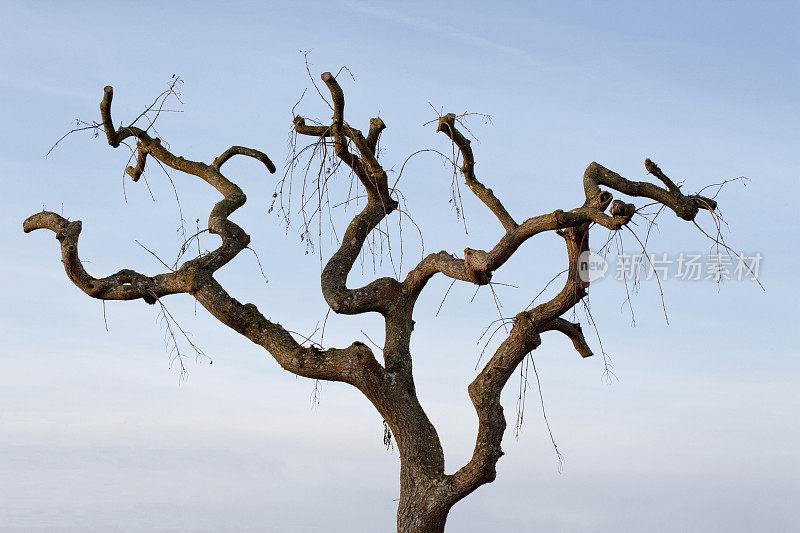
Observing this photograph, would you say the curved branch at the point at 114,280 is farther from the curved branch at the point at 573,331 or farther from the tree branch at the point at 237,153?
the curved branch at the point at 573,331

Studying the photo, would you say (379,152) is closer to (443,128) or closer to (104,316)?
(443,128)

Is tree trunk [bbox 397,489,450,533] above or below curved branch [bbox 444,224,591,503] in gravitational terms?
below

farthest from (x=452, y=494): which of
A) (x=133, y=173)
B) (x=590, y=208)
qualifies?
(x=133, y=173)

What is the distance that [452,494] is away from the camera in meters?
5.70

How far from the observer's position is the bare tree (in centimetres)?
566

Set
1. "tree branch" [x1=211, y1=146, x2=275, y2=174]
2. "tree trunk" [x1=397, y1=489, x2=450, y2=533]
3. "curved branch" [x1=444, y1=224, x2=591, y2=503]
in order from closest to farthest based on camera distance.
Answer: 1. "curved branch" [x1=444, y1=224, x2=591, y2=503]
2. "tree trunk" [x1=397, y1=489, x2=450, y2=533]
3. "tree branch" [x1=211, y1=146, x2=275, y2=174]

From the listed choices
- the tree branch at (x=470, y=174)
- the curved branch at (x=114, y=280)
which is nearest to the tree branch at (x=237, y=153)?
the curved branch at (x=114, y=280)

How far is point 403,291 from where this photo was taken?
641cm

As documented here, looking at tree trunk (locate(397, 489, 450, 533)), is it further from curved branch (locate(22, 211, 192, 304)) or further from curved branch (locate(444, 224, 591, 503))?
curved branch (locate(22, 211, 192, 304))

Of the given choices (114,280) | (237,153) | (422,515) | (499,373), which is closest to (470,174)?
(499,373)

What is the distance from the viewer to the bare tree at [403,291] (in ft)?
18.6

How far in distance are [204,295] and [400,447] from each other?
1.80 meters

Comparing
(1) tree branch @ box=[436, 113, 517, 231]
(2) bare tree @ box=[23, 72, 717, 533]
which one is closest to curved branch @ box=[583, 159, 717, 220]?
(2) bare tree @ box=[23, 72, 717, 533]

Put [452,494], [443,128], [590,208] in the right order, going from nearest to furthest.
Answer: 1. [590,208]
2. [452,494]
3. [443,128]
